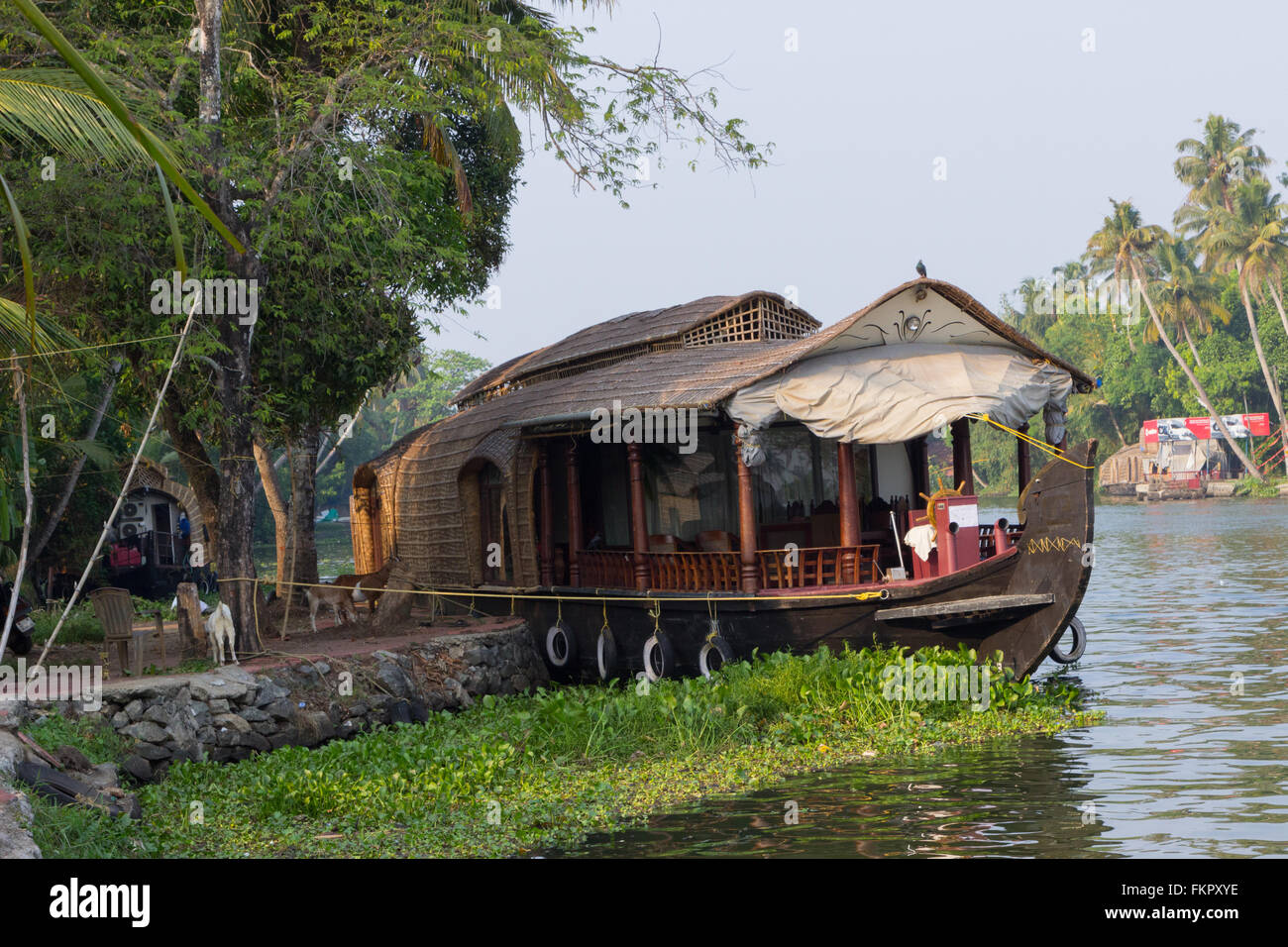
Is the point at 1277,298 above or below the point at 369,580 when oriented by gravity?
above

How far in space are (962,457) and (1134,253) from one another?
3936cm

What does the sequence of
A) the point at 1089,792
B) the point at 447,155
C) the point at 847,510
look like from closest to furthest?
the point at 1089,792
the point at 847,510
the point at 447,155

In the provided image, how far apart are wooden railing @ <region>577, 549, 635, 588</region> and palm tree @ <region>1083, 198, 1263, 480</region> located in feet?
→ 130

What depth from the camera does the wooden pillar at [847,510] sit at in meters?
11.4

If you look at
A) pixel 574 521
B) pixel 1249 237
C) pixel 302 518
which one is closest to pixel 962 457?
pixel 574 521

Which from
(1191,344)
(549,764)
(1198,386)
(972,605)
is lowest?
(549,764)

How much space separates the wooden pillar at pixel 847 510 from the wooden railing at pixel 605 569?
253cm

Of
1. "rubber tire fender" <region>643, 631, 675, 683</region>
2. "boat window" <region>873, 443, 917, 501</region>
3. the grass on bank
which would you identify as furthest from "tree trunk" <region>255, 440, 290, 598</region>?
"boat window" <region>873, 443, 917, 501</region>

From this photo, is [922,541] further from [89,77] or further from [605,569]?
[89,77]

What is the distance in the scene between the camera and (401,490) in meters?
17.6

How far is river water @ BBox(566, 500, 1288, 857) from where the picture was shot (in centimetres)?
714

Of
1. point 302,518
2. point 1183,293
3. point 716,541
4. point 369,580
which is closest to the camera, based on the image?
point 716,541

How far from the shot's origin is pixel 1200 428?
165ft
